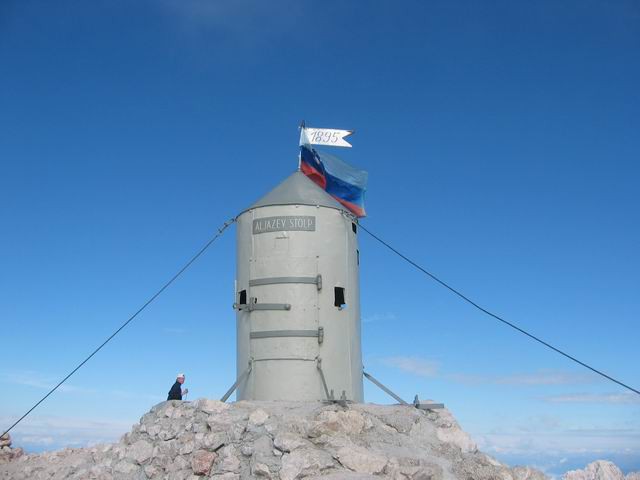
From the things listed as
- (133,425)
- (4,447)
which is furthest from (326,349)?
(4,447)

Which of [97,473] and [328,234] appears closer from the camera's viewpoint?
[97,473]

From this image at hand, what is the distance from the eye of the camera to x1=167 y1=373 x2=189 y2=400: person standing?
47.4 ft

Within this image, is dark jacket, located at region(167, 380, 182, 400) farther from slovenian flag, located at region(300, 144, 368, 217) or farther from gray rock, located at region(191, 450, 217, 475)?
slovenian flag, located at region(300, 144, 368, 217)

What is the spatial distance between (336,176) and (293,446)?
8860mm

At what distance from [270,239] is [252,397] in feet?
11.3

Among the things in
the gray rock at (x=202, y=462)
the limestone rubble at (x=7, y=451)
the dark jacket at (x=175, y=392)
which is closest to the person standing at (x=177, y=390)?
the dark jacket at (x=175, y=392)

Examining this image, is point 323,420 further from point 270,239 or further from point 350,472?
point 270,239

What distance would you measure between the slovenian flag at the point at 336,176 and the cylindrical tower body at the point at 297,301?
286cm

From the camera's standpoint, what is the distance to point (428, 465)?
11.7 m

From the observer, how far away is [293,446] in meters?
11.3

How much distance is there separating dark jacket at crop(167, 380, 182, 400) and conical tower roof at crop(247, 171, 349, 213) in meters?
4.28

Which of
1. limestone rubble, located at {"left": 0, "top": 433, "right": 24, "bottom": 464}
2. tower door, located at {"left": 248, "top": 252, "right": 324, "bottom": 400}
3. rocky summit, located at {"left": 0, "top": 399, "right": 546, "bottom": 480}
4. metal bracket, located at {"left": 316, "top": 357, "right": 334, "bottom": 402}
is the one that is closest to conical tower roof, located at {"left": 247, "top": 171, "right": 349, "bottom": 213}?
tower door, located at {"left": 248, "top": 252, "right": 324, "bottom": 400}

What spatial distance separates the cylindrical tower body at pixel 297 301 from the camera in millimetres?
14117

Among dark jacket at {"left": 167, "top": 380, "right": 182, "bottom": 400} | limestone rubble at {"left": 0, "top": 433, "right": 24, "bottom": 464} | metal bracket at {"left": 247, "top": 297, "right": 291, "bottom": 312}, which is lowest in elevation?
limestone rubble at {"left": 0, "top": 433, "right": 24, "bottom": 464}
